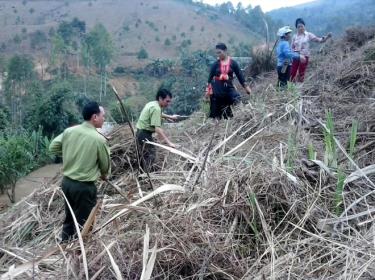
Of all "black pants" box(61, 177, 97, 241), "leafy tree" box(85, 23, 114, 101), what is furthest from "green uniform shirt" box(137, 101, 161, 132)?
"leafy tree" box(85, 23, 114, 101)

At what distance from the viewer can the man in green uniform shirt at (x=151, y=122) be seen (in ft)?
15.2

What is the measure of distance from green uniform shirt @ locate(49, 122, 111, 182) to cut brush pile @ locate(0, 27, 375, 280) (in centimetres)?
33

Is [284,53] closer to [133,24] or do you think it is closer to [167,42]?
[167,42]

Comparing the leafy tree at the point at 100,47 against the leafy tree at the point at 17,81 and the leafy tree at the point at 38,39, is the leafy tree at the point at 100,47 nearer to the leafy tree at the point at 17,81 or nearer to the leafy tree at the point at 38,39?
the leafy tree at the point at 17,81

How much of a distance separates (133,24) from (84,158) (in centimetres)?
5644

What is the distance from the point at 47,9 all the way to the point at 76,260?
66.0 metres

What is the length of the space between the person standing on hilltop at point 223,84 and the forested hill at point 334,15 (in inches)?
574

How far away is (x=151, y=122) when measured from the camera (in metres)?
4.66

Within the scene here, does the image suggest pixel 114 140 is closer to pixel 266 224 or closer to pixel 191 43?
pixel 266 224

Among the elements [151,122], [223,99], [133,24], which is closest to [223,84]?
[223,99]

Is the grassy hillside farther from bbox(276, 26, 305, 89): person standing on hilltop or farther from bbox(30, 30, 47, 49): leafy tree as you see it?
bbox(276, 26, 305, 89): person standing on hilltop

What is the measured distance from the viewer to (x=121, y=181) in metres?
4.88

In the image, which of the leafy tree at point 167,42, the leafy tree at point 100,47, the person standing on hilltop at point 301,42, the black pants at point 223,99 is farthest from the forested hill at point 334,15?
the leafy tree at point 167,42

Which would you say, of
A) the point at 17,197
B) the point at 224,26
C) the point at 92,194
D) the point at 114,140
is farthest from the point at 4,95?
the point at 224,26
